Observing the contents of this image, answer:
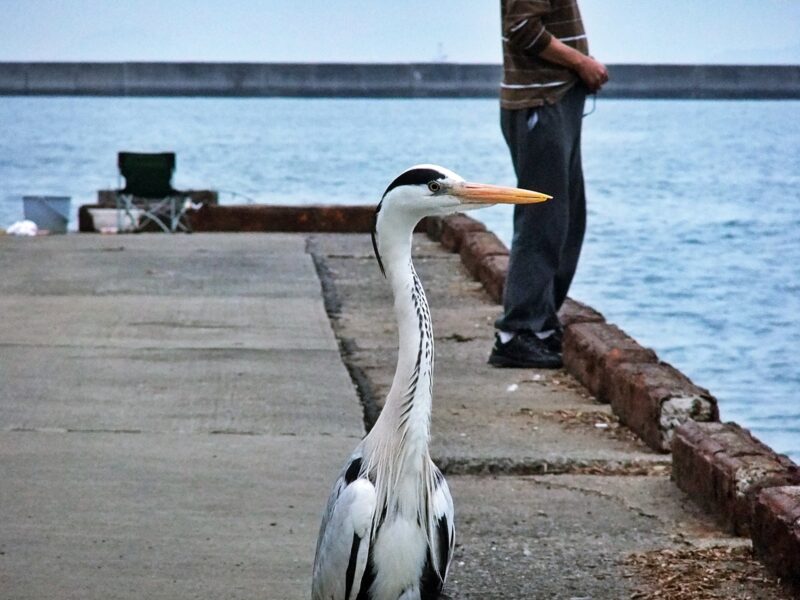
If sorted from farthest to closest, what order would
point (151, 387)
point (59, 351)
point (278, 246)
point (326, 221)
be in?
point (326, 221), point (278, 246), point (59, 351), point (151, 387)

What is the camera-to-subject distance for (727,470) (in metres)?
5.36

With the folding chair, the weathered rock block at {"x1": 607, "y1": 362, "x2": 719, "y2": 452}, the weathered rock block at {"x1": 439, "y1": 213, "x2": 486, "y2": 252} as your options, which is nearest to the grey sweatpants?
the weathered rock block at {"x1": 607, "y1": 362, "x2": 719, "y2": 452}

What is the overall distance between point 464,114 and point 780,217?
189ft

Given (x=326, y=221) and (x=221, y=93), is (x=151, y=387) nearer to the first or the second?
(x=326, y=221)

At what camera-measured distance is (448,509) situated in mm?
4301

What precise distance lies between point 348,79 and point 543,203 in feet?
289

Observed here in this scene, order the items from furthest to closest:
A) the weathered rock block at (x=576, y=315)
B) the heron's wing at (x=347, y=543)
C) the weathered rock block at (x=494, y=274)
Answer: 1. the weathered rock block at (x=494, y=274)
2. the weathered rock block at (x=576, y=315)
3. the heron's wing at (x=347, y=543)

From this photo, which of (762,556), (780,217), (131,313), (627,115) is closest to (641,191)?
(780,217)

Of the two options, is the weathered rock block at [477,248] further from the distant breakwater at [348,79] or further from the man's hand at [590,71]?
the distant breakwater at [348,79]

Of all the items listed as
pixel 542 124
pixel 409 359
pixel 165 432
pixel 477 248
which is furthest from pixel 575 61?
Answer: pixel 477 248

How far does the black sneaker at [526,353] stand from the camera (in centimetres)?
781

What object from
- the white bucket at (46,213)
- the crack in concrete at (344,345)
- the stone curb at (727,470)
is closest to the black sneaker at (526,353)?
the crack in concrete at (344,345)

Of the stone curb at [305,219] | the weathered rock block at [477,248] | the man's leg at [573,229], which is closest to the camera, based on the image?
the man's leg at [573,229]

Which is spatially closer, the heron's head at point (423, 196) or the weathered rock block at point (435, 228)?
the heron's head at point (423, 196)
